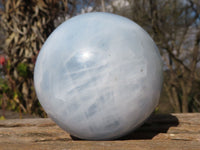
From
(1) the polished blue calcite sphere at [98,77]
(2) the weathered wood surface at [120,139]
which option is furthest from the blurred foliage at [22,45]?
(1) the polished blue calcite sphere at [98,77]

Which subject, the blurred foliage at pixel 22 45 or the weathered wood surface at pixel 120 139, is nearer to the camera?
the weathered wood surface at pixel 120 139

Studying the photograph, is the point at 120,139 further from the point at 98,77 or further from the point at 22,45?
the point at 22,45

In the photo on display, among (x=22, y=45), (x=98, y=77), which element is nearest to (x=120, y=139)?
(x=98, y=77)

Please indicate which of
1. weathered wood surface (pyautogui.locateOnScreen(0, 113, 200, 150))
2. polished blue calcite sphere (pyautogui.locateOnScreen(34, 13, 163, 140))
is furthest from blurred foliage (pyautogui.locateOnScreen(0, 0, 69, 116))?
polished blue calcite sphere (pyautogui.locateOnScreen(34, 13, 163, 140))

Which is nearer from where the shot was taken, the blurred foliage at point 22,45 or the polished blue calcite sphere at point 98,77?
the polished blue calcite sphere at point 98,77

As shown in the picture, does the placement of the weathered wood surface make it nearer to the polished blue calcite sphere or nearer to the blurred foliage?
the polished blue calcite sphere

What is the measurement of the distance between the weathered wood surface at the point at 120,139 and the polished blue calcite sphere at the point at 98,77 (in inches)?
4.5

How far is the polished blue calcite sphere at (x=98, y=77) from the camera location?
133cm

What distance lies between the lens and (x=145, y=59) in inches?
56.5

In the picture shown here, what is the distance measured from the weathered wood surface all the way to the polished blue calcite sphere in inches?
4.5

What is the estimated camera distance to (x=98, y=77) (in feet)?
4.34

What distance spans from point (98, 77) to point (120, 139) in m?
0.65

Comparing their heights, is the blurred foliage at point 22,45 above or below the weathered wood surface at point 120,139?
above

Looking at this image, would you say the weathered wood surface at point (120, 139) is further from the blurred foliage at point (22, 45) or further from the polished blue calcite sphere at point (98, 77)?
the blurred foliage at point (22, 45)
